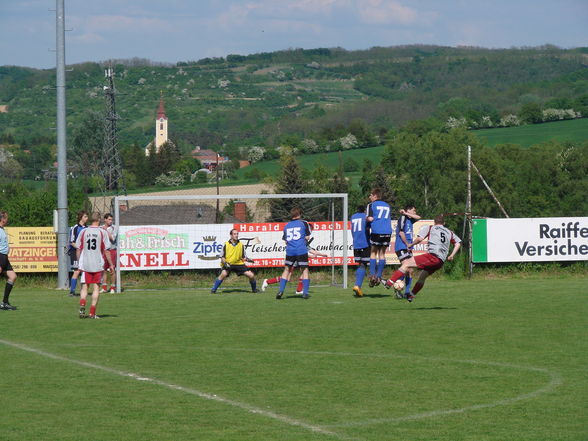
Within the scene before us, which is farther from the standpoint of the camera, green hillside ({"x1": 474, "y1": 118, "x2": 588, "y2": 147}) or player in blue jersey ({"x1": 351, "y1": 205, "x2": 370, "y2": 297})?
green hillside ({"x1": 474, "y1": 118, "x2": 588, "y2": 147})

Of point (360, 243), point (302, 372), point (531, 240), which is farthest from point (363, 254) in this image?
point (531, 240)

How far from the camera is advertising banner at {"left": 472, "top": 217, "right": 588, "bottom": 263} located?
98.4 feet

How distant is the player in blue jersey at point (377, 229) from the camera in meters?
20.0

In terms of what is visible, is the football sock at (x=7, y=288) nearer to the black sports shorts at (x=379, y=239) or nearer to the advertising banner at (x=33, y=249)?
the black sports shorts at (x=379, y=239)

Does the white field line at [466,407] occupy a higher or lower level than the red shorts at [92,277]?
lower

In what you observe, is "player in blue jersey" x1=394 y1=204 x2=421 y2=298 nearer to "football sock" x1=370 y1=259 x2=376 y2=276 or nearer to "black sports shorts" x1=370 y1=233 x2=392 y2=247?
"black sports shorts" x1=370 y1=233 x2=392 y2=247

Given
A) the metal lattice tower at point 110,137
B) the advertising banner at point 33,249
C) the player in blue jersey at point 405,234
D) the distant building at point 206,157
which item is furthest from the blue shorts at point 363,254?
the distant building at point 206,157

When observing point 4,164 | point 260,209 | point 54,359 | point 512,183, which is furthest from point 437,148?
point 54,359

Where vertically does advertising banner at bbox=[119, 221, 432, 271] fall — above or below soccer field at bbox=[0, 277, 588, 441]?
above

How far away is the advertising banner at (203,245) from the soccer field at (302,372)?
8760 millimetres

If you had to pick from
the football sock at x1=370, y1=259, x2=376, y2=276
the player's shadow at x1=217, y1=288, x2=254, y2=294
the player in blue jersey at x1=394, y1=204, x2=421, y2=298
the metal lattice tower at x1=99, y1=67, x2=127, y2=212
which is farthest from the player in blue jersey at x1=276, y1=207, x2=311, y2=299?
the metal lattice tower at x1=99, y1=67, x2=127, y2=212

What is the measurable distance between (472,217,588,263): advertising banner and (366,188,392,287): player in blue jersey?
9.96 metres

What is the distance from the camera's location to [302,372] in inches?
443

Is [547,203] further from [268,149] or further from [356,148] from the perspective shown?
[268,149]
